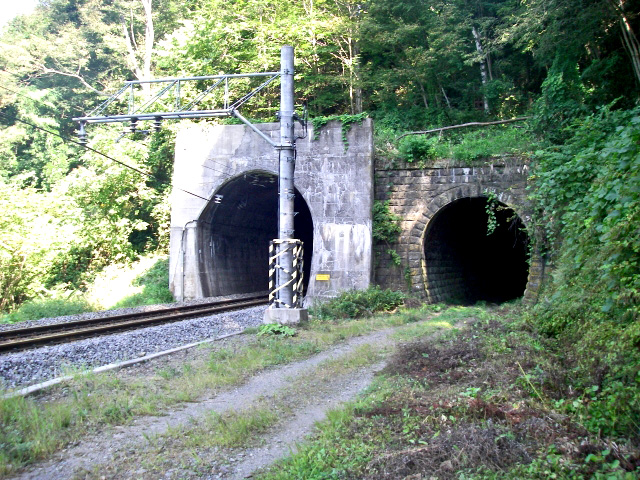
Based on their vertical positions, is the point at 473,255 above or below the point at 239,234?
below

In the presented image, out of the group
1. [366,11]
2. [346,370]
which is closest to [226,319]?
[346,370]

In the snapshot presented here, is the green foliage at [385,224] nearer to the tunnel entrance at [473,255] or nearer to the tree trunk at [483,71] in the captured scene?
the tunnel entrance at [473,255]

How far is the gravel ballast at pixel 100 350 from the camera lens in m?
7.58

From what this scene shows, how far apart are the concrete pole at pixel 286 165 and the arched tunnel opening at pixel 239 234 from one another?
6765mm

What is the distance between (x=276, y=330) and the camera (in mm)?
10719

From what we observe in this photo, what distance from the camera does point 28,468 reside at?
4641 mm

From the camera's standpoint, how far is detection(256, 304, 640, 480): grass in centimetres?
363

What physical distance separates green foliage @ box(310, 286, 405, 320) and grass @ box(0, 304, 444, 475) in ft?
13.8

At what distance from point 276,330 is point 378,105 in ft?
63.0

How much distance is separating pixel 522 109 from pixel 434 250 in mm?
10541

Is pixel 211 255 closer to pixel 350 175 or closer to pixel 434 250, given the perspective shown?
pixel 350 175

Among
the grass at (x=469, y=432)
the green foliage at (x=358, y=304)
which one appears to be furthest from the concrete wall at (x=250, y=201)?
the grass at (x=469, y=432)

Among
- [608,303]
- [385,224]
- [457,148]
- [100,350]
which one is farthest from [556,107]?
[100,350]

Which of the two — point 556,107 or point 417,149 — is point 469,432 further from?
point 417,149
